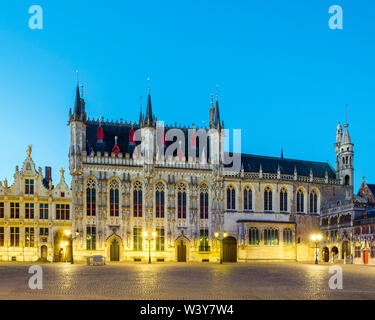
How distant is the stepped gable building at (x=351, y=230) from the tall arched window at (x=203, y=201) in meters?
17.5

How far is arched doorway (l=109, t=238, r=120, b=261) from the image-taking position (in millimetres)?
51131

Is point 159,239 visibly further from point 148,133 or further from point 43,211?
point 43,211

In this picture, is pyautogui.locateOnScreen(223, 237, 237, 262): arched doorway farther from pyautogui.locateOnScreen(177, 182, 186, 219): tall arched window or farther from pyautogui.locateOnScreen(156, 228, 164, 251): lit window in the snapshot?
pyautogui.locateOnScreen(156, 228, 164, 251): lit window

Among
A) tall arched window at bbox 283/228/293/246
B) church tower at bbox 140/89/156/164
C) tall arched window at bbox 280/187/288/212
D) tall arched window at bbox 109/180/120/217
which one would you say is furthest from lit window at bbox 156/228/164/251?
tall arched window at bbox 280/187/288/212

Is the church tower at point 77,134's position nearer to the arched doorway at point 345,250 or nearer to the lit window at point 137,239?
the lit window at point 137,239

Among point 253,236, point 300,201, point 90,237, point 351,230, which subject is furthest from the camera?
point 300,201

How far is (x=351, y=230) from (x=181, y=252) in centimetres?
2194

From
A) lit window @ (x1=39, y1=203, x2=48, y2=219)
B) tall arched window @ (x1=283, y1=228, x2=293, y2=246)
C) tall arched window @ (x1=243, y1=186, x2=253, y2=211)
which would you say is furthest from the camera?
tall arched window @ (x1=283, y1=228, x2=293, y2=246)

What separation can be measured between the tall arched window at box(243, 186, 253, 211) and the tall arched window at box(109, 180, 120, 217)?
17.5 meters

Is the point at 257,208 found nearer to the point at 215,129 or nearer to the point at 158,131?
the point at 215,129

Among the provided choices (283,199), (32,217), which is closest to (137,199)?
(32,217)

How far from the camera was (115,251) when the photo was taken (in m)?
51.5

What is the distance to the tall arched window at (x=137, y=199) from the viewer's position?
52.6 m
